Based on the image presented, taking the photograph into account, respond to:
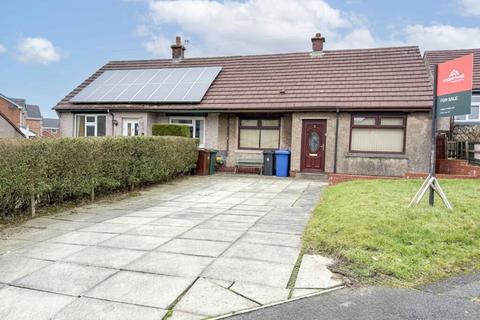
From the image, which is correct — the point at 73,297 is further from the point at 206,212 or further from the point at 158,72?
the point at 158,72

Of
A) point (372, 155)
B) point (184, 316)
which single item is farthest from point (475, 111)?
point (184, 316)

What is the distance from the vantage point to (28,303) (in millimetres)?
3660

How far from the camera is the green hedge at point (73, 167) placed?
7090 millimetres

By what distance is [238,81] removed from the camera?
62.4ft

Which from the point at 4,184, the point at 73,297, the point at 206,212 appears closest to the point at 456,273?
the point at 73,297

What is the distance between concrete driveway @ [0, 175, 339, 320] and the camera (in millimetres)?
3621

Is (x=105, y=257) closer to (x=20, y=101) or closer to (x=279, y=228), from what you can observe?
(x=279, y=228)

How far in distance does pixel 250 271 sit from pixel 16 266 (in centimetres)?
285

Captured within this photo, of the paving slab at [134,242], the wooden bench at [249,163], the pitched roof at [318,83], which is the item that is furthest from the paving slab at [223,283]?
the wooden bench at [249,163]

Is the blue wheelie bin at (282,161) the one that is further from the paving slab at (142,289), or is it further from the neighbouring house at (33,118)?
the neighbouring house at (33,118)

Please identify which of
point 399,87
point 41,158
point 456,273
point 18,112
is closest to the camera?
point 456,273

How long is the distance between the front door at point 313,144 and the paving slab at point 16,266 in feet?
40.6

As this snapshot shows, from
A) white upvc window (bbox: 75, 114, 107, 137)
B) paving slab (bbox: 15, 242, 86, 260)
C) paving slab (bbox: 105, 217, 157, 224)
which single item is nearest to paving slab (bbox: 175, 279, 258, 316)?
paving slab (bbox: 15, 242, 86, 260)

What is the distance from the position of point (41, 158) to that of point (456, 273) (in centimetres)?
724
